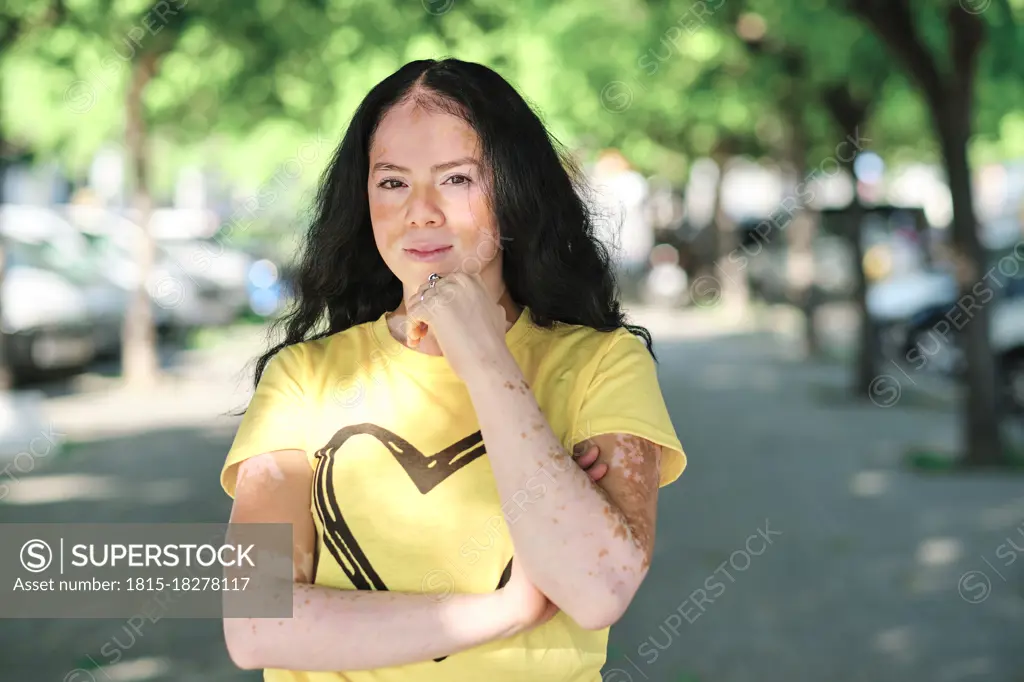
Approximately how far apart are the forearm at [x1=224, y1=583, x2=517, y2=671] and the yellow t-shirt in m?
0.04

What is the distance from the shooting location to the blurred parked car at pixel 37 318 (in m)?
14.4

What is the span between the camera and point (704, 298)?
101 ft

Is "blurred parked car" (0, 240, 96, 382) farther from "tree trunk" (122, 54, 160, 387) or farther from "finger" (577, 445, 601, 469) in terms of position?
"finger" (577, 445, 601, 469)

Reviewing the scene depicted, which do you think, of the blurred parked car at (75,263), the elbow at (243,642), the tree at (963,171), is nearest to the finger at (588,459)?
the elbow at (243,642)

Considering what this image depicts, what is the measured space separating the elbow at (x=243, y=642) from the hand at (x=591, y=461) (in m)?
0.53

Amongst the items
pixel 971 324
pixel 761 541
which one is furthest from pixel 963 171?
pixel 761 541

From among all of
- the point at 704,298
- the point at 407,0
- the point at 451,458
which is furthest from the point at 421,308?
the point at 704,298

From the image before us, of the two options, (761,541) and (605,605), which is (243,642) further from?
(761,541)

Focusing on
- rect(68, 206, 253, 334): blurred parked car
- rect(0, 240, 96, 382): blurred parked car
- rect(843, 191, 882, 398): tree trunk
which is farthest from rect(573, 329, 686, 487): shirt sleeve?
rect(68, 206, 253, 334): blurred parked car

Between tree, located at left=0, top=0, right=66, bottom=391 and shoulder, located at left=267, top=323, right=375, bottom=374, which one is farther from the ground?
tree, located at left=0, top=0, right=66, bottom=391

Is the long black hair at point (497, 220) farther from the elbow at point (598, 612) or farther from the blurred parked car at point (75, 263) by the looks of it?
the blurred parked car at point (75, 263)

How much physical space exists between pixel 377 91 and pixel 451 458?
59cm

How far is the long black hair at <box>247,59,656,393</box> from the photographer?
1.95 m

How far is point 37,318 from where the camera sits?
14.7 m
